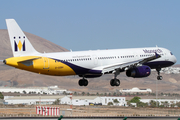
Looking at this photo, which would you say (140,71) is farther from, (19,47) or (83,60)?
(19,47)

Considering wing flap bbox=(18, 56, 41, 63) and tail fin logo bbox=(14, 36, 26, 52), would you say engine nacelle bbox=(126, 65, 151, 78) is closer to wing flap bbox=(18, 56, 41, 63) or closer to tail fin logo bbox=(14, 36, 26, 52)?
wing flap bbox=(18, 56, 41, 63)

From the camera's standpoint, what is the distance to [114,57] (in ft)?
228

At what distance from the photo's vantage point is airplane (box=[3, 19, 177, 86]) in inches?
2486

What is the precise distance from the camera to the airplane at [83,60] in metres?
63.2

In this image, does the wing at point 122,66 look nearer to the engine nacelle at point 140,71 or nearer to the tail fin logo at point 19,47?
the engine nacelle at point 140,71

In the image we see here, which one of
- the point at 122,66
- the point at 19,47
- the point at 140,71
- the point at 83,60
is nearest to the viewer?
the point at 19,47

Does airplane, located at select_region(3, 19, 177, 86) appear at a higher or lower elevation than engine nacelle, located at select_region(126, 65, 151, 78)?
higher

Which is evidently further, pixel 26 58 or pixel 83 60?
pixel 83 60

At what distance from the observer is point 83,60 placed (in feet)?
219

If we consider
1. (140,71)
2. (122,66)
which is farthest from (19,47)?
(140,71)

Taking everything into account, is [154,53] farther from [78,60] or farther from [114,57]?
[78,60]

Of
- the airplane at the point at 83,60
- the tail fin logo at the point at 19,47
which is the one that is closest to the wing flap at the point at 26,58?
the airplane at the point at 83,60

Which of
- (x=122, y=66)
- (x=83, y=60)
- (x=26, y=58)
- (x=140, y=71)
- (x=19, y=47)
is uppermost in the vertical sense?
(x=19, y=47)

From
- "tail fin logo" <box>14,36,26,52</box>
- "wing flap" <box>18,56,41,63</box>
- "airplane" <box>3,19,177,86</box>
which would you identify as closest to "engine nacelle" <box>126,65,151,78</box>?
"airplane" <box>3,19,177,86</box>
